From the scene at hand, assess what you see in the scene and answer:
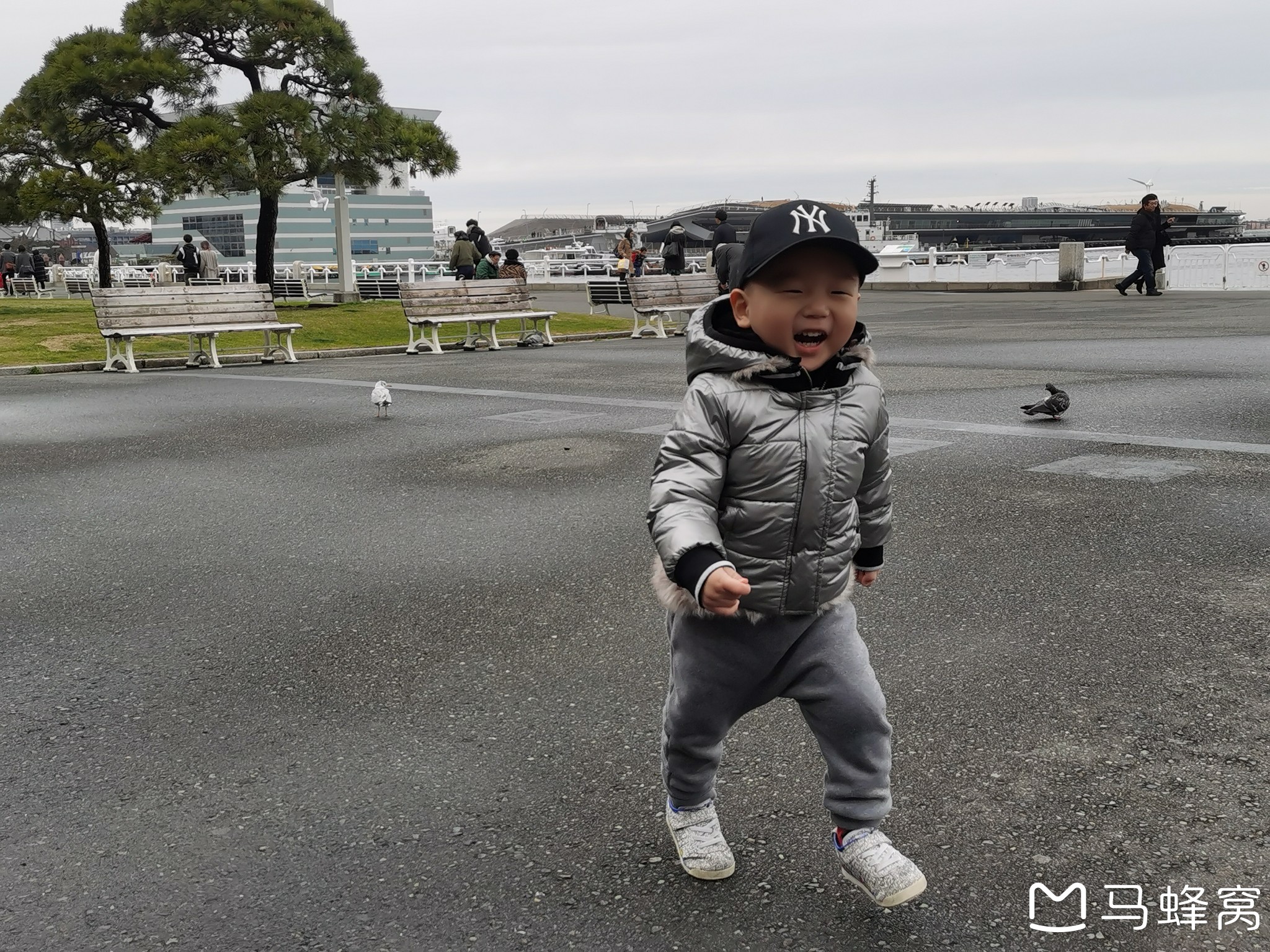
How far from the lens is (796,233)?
94.3 inches

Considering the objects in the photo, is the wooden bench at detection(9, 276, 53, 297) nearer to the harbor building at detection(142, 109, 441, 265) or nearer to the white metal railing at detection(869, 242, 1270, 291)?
the white metal railing at detection(869, 242, 1270, 291)

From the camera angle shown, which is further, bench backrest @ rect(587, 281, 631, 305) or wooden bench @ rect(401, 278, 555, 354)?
bench backrest @ rect(587, 281, 631, 305)

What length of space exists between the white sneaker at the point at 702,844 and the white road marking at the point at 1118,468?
4.78 meters

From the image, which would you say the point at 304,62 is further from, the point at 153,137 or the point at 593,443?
the point at 593,443

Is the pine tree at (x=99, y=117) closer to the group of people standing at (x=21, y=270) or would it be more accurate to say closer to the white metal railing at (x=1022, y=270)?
the white metal railing at (x=1022, y=270)

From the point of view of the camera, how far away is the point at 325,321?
72.4ft

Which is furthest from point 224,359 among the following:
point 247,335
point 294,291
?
point 294,291

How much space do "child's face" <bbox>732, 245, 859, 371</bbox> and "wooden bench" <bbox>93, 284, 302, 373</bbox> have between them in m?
14.2

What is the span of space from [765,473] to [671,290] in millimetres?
18367

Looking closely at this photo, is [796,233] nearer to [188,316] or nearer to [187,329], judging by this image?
[187,329]

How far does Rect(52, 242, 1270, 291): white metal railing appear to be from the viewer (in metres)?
30.5

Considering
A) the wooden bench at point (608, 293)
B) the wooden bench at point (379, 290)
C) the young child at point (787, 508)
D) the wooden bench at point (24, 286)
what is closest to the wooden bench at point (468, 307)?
the wooden bench at point (608, 293)

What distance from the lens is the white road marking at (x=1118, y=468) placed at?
6816 millimetres

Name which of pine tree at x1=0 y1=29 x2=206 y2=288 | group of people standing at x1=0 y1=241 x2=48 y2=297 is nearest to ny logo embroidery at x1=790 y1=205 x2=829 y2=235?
pine tree at x1=0 y1=29 x2=206 y2=288
